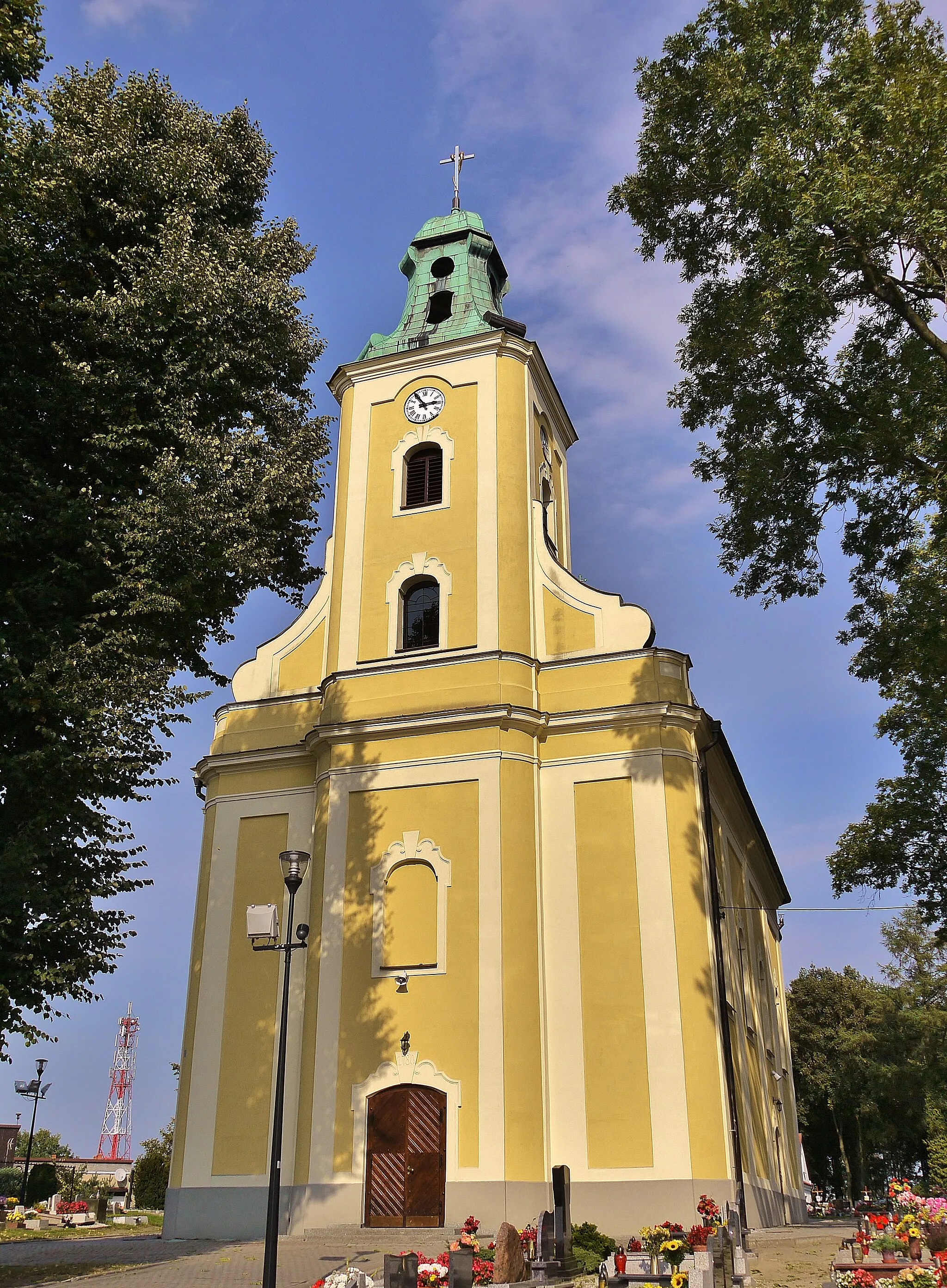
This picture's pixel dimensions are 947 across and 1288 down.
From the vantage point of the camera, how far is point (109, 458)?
13453 mm

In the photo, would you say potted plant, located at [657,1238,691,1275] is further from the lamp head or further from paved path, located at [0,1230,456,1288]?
the lamp head

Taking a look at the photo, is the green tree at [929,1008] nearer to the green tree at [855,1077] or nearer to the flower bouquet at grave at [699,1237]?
the green tree at [855,1077]

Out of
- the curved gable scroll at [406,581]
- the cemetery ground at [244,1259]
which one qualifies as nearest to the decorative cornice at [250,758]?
the curved gable scroll at [406,581]

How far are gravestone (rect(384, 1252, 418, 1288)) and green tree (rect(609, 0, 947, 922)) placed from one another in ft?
29.4

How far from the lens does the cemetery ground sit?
1272 centimetres

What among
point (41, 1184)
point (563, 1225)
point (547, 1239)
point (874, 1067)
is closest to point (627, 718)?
point (563, 1225)

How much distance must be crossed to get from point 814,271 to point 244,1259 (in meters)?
14.5

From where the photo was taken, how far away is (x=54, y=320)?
13492 mm

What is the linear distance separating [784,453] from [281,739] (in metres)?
11.5

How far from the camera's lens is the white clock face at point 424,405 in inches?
931

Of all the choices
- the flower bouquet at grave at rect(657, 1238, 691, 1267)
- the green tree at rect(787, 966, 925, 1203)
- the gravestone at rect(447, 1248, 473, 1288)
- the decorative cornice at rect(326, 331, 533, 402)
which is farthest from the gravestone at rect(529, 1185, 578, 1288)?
the green tree at rect(787, 966, 925, 1203)

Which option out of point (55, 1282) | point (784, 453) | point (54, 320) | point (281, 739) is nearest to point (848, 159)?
point (784, 453)

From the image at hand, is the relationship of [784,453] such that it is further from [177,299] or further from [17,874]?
[17,874]

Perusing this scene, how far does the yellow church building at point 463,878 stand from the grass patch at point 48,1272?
14.9ft
